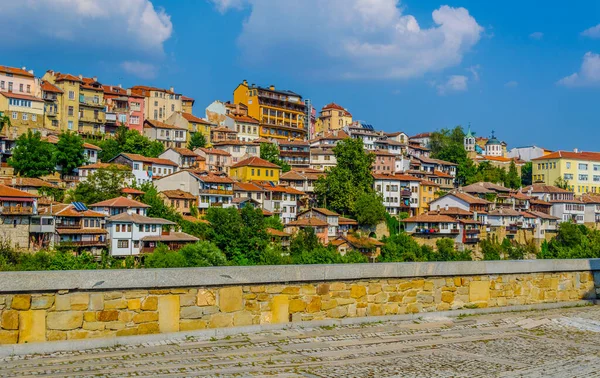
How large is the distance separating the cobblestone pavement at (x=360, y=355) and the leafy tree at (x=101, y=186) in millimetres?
47851

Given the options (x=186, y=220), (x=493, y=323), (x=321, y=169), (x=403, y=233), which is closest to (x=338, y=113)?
(x=321, y=169)

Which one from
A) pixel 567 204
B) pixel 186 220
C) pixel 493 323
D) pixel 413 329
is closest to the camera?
pixel 413 329

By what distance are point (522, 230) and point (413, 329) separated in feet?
228

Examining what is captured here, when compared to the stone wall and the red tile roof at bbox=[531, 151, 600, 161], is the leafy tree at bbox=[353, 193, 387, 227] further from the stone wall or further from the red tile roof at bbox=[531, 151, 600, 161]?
the stone wall

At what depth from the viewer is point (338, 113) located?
112875 millimetres

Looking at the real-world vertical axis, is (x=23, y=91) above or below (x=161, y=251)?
above

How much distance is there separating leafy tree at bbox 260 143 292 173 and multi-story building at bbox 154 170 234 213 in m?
15.8

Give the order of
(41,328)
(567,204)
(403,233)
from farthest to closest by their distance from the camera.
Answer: (567,204), (403,233), (41,328)

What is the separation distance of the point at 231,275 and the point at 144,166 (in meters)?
56.3

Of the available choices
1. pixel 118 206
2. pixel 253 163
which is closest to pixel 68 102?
pixel 253 163

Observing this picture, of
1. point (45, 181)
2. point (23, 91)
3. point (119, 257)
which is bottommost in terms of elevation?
point (119, 257)

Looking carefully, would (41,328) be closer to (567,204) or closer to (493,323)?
(493,323)

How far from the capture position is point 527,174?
105 metres

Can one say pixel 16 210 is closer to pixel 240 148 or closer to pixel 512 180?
pixel 240 148
